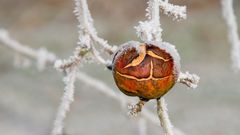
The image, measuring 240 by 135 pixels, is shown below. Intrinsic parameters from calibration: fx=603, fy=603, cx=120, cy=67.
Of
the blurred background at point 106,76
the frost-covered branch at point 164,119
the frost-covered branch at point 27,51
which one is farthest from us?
the blurred background at point 106,76

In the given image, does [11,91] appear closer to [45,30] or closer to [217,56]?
[45,30]

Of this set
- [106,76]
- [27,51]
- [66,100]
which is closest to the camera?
[66,100]

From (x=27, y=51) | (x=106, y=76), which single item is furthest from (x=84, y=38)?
(x=106, y=76)

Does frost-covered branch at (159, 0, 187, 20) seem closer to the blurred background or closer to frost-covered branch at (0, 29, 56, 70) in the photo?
frost-covered branch at (0, 29, 56, 70)

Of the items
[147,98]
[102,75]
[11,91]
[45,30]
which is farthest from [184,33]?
[147,98]

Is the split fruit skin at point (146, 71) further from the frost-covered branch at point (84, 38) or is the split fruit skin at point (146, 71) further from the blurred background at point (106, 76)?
the blurred background at point (106, 76)

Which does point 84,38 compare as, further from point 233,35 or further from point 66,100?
point 233,35

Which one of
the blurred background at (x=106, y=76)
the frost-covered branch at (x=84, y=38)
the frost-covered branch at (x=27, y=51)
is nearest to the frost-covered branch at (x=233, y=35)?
the frost-covered branch at (x=84, y=38)
